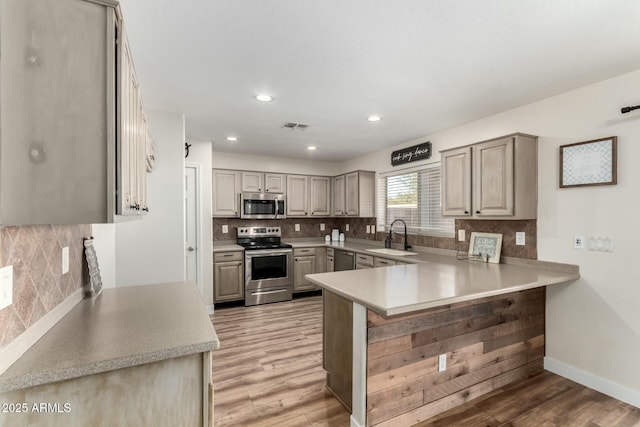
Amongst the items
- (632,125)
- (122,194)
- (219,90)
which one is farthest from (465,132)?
(122,194)

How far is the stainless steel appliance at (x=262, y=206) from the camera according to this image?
498 cm

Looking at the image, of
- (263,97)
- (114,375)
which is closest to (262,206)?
(263,97)

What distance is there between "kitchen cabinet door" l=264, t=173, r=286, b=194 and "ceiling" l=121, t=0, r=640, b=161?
2.03m

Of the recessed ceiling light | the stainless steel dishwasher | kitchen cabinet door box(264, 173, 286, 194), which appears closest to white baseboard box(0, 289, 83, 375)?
the recessed ceiling light

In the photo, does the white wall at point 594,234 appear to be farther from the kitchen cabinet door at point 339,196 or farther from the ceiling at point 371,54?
the kitchen cabinet door at point 339,196

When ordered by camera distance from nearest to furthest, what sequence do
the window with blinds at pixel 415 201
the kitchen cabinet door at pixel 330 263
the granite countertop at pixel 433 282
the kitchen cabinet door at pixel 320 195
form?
the granite countertop at pixel 433 282
the window with blinds at pixel 415 201
the kitchen cabinet door at pixel 330 263
the kitchen cabinet door at pixel 320 195

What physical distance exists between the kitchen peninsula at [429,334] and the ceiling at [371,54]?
5.05 ft

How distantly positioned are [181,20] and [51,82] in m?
0.93

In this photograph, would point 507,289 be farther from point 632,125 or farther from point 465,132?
point 465,132

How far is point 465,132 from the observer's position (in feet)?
11.4

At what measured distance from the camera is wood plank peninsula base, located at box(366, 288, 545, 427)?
6.36 feet

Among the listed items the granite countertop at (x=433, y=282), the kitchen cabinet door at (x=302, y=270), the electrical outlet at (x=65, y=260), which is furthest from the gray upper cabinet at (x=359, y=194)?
the electrical outlet at (x=65, y=260)

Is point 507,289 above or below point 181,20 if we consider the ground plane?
below

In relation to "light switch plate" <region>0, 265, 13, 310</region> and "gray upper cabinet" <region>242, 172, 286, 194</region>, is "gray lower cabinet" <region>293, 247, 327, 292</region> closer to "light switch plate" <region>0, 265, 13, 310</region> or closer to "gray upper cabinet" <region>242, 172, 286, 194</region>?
"gray upper cabinet" <region>242, 172, 286, 194</region>
